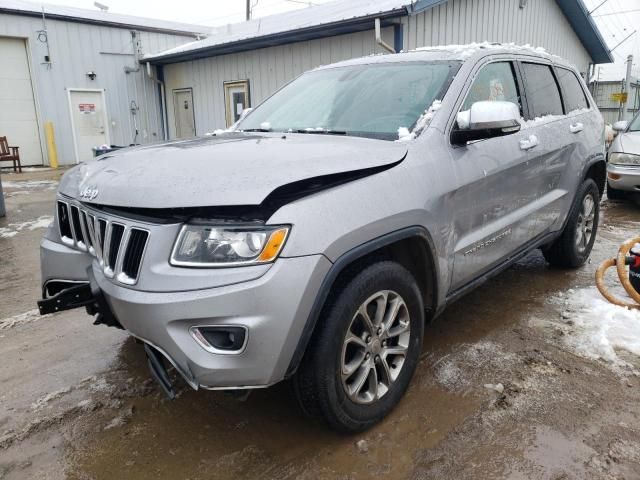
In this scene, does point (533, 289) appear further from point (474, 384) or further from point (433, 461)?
point (433, 461)

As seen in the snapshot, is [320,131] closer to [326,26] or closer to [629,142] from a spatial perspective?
[629,142]

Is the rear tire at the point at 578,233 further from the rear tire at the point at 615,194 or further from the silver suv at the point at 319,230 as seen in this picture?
the rear tire at the point at 615,194

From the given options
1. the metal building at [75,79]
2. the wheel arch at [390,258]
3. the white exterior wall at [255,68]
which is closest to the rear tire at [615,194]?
the white exterior wall at [255,68]

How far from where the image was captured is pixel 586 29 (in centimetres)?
1591

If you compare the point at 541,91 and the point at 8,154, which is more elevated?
the point at 541,91

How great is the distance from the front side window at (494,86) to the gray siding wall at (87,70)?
14.8m

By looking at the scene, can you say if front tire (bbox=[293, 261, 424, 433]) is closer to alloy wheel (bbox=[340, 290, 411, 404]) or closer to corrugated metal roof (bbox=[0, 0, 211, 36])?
alloy wheel (bbox=[340, 290, 411, 404])

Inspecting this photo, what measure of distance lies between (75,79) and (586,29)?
51.8ft

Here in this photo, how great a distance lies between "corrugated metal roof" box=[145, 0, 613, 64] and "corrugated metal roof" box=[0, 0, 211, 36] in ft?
3.74

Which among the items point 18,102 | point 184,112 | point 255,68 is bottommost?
point 184,112

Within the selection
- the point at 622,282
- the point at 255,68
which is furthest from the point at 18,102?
the point at 622,282

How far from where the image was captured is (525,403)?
8.77 feet

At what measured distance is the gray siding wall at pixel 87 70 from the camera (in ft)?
47.9

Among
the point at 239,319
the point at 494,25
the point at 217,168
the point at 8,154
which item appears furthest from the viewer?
the point at 8,154
